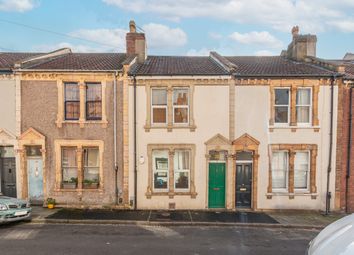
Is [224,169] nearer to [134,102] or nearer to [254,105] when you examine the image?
[254,105]

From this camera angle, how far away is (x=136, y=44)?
18.0 metres

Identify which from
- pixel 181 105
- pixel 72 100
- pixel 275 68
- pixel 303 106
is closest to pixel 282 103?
pixel 303 106

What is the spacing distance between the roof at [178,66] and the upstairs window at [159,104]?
3.33 feet

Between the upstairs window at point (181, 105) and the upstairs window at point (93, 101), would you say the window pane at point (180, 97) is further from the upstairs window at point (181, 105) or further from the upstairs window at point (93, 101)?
the upstairs window at point (93, 101)

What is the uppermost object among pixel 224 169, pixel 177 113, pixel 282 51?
pixel 282 51

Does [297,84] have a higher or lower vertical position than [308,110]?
higher

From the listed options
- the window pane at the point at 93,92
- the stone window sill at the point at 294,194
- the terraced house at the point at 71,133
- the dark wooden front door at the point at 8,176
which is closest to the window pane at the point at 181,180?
the terraced house at the point at 71,133

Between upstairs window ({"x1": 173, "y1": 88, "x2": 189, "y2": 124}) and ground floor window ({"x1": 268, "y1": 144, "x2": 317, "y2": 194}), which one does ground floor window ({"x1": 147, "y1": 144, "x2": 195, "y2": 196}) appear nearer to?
upstairs window ({"x1": 173, "y1": 88, "x2": 189, "y2": 124})

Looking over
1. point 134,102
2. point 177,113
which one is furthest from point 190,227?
point 134,102

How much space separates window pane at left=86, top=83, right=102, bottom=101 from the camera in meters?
15.5

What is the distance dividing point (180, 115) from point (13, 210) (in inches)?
344

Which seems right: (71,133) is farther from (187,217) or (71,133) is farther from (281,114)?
(281,114)

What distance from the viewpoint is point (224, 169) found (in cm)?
1570

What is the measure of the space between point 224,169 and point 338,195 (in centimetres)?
608
